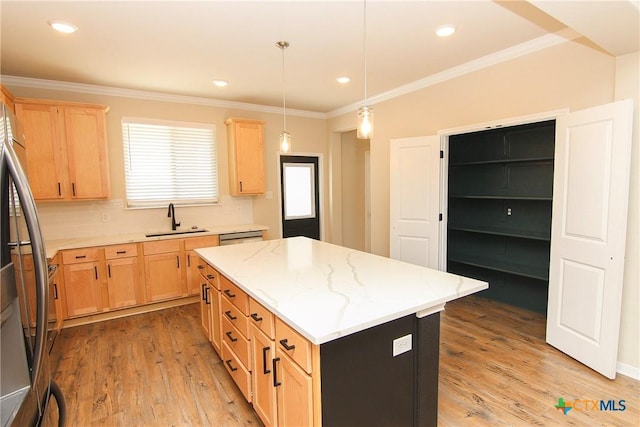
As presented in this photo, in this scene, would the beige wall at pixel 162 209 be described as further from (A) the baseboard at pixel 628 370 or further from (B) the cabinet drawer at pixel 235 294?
(A) the baseboard at pixel 628 370

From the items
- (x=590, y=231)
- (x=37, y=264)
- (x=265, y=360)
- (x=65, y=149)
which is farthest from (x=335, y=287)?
(x=65, y=149)

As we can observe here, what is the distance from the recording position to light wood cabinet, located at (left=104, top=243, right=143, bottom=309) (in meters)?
3.63

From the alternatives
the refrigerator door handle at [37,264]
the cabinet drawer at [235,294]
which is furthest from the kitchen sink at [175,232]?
the refrigerator door handle at [37,264]

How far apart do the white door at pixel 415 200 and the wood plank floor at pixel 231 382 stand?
0.93 m

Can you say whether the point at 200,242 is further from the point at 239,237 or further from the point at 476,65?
the point at 476,65

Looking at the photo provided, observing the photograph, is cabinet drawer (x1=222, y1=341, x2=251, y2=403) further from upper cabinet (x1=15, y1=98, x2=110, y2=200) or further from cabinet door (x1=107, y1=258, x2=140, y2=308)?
upper cabinet (x1=15, y1=98, x2=110, y2=200)

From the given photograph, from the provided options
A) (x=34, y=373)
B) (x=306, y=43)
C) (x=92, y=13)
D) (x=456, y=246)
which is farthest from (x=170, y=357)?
(x=456, y=246)

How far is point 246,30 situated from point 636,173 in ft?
9.91

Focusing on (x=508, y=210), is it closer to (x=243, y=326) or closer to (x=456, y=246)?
(x=456, y=246)

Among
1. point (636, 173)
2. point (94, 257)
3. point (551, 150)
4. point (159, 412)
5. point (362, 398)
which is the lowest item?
point (159, 412)

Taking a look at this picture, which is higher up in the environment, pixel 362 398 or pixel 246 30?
pixel 246 30

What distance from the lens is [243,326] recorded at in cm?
207

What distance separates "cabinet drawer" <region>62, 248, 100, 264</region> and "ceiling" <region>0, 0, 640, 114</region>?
1.82 m

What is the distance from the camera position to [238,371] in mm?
2221
